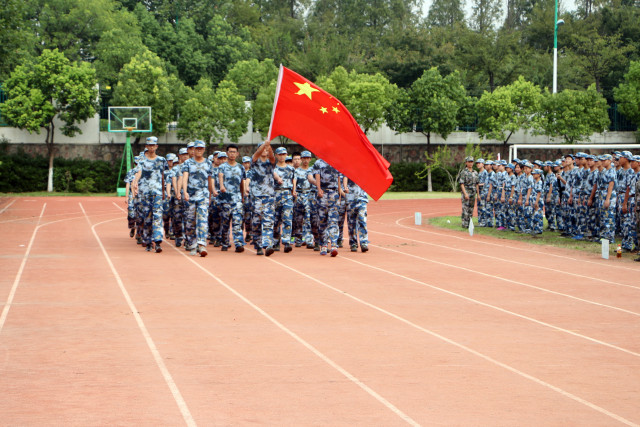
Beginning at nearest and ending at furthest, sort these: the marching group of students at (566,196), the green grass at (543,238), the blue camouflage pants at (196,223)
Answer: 1. the blue camouflage pants at (196,223)
2. the marching group of students at (566,196)
3. the green grass at (543,238)

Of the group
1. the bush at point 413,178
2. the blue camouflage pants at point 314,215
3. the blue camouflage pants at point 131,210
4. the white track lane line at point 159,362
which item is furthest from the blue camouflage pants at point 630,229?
the bush at point 413,178

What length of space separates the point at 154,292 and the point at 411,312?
3.36m

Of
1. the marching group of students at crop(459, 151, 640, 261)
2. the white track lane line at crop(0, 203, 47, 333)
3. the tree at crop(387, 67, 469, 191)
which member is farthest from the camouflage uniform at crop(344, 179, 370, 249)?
the tree at crop(387, 67, 469, 191)

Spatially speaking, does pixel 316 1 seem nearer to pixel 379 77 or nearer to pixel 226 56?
pixel 226 56

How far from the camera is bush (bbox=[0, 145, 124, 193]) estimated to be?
4506cm

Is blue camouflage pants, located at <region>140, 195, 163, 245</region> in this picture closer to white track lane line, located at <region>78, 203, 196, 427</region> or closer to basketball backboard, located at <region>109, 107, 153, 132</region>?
white track lane line, located at <region>78, 203, 196, 427</region>

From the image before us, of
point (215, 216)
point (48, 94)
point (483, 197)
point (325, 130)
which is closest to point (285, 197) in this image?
point (325, 130)

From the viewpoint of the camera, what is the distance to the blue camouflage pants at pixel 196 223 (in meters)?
15.0

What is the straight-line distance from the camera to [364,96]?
1937 inches

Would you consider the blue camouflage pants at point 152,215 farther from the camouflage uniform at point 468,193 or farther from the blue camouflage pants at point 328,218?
the camouflage uniform at point 468,193

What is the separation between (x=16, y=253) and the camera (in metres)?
15.4

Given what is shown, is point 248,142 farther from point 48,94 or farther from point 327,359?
point 327,359

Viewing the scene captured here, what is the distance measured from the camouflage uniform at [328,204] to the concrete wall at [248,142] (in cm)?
3411

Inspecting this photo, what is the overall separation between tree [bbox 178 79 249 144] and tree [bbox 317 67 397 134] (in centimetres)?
531
